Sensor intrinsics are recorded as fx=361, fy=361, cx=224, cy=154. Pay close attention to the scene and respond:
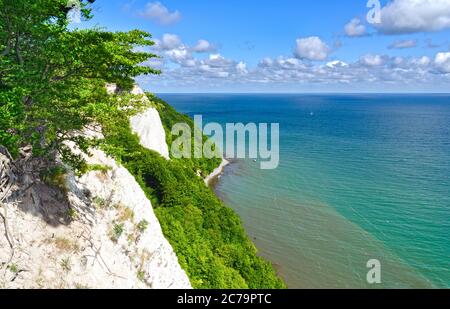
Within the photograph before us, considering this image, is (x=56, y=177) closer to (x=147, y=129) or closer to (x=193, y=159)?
(x=147, y=129)

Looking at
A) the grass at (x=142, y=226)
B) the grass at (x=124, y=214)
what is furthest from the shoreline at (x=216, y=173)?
the grass at (x=124, y=214)

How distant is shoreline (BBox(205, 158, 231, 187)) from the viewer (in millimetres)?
77300

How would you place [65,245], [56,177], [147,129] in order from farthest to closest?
[147,129] → [56,177] → [65,245]

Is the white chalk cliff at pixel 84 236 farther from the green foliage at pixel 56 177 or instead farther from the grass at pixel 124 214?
the green foliage at pixel 56 177

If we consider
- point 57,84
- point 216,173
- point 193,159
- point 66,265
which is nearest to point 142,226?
point 66,265

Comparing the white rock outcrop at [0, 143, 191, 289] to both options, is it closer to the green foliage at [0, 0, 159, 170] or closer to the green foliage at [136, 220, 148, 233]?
the green foliage at [136, 220, 148, 233]

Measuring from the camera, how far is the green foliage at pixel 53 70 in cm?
1398

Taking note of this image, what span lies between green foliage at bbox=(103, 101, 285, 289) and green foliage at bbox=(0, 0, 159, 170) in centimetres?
1349

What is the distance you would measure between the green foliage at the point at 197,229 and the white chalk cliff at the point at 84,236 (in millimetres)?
6123

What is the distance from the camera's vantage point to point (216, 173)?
83312mm

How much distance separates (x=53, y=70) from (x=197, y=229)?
83.8ft

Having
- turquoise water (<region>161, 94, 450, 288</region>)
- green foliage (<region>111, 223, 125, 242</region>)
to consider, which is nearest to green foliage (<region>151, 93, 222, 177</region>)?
turquoise water (<region>161, 94, 450, 288</region>)

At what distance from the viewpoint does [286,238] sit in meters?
50.6

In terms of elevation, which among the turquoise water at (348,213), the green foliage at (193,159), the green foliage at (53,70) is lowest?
the turquoise water at (348,213)
